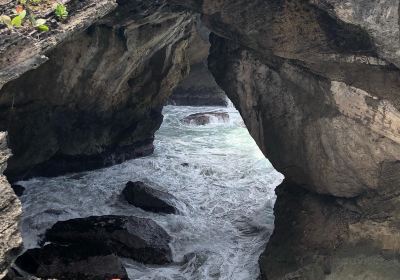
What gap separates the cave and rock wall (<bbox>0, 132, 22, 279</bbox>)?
17mm

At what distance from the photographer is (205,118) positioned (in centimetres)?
2244

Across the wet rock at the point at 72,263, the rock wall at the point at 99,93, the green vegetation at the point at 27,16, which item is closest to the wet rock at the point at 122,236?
the wet rock at the point at 72,263

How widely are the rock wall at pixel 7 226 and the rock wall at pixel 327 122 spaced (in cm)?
539

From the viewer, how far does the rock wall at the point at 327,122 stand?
8.46m

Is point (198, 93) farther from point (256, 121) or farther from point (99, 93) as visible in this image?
point (256, 121)

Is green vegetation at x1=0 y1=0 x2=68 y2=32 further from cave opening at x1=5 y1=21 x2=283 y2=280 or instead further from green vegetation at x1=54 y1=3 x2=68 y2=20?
cave opening at x1=5 y1=21 x2=283 y2=280

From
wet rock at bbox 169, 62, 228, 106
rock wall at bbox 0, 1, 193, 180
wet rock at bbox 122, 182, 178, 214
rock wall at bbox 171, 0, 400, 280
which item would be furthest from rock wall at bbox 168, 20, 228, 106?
rock wall at bbox 171, 0, 400, 280

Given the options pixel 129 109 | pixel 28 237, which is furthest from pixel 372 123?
pixel 129 109

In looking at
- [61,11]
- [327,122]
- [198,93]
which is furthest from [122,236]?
[198,93]

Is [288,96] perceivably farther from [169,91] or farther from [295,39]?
[169,91]

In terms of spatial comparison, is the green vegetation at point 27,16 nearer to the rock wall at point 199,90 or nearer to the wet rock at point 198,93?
the rock wall at point 199,90

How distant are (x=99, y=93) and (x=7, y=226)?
982cm

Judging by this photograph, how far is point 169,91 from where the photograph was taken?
1809cm

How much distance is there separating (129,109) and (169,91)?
1.92m
